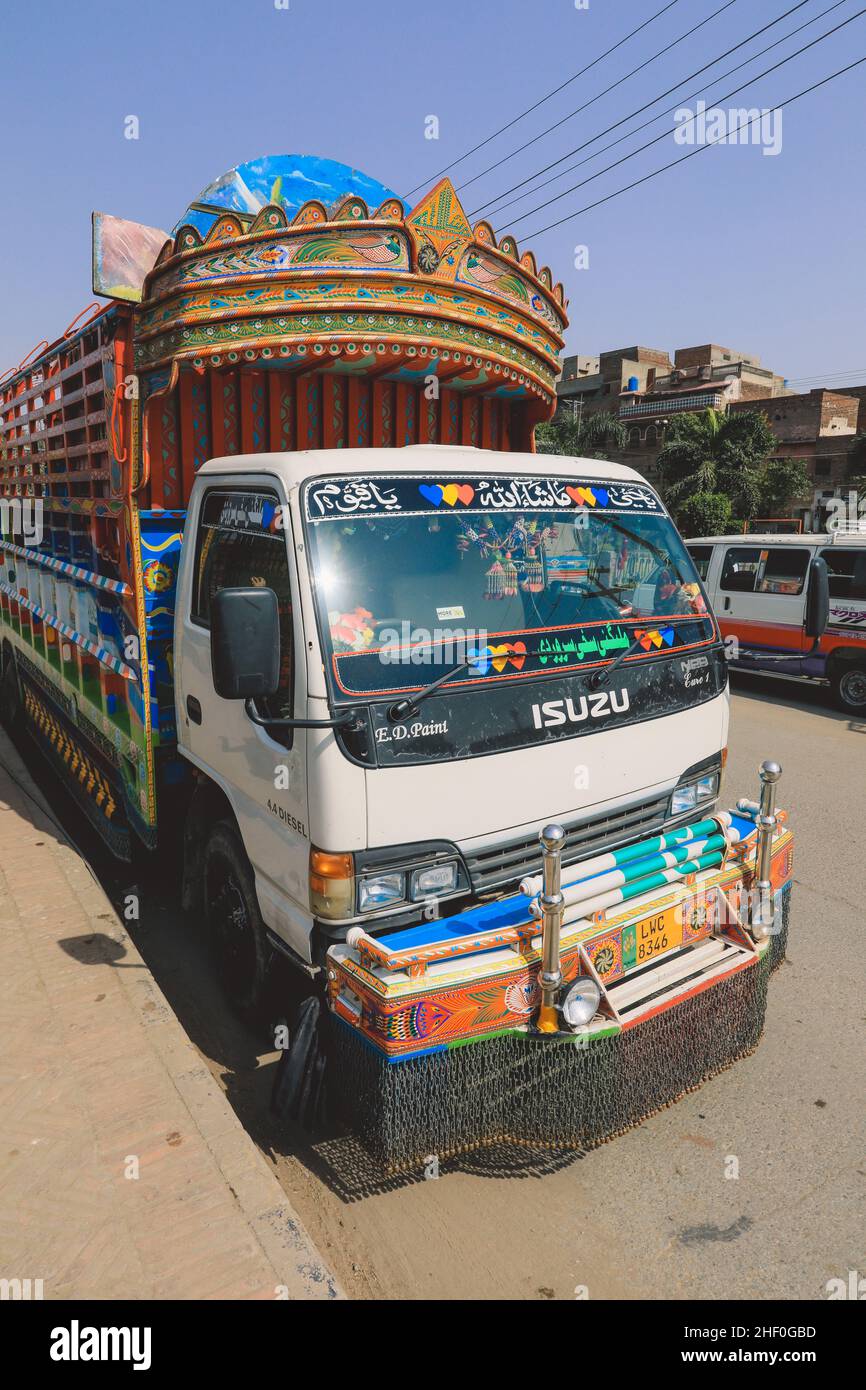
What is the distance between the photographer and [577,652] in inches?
139

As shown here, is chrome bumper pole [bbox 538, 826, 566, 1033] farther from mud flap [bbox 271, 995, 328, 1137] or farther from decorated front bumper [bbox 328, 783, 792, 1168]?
mud flap [bbox 271, 995, 328, 1137]

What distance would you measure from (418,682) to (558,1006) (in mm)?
1162

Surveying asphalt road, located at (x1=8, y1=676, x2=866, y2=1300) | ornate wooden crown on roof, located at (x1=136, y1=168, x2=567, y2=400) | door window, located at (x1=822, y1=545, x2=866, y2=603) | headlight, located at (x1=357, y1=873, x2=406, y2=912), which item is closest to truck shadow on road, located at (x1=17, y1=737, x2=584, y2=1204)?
asphalt road, located at (x1=8, y1=676, x2=866, y2=1300)

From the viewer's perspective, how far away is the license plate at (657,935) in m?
3.12

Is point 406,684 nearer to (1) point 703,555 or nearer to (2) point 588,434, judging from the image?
(1) point 703,555

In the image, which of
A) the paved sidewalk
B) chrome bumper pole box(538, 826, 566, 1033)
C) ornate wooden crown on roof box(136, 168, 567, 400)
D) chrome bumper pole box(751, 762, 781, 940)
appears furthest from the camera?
ornate wooden crown on roof box(136, 168, 567, 400)

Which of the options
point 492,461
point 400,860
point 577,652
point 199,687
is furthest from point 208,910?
point 492,461

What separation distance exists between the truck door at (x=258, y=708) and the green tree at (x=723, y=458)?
26170 millimetres

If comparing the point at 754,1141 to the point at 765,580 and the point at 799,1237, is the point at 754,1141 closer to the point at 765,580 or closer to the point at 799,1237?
the point at 799,1237

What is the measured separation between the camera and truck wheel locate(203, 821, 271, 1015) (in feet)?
11.8

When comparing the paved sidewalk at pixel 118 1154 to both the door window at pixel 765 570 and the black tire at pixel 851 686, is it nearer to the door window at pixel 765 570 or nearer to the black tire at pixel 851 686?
the black tire at pixel 851 686

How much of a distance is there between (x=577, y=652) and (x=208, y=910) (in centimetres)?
206

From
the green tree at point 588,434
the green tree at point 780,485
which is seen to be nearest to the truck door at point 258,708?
the green tree at point 780,485

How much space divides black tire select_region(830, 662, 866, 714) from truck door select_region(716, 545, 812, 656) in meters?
0.57
